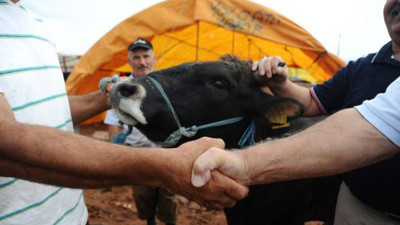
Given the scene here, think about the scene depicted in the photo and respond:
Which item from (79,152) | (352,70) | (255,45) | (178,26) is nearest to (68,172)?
(79,152)

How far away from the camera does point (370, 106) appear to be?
1.37 meters

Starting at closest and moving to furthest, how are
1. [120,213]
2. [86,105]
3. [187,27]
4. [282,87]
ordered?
[86,105], [282,87], [120,213], [187,27]

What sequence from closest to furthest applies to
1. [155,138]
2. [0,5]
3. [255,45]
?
[0,5]
[155,138]
[255,45]

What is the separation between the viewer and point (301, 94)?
9.73 ft

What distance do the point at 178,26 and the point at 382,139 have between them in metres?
6.46

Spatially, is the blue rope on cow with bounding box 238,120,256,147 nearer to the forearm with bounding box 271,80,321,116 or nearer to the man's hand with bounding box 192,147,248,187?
the forearm with bounding box 271,80,321,116

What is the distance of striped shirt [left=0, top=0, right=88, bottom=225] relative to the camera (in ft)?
5.22

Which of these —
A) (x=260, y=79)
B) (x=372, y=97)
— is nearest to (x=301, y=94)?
(x=260, y=79)

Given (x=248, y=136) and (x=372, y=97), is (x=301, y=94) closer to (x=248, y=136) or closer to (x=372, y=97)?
(x=248, y=136)

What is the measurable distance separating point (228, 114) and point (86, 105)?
147cm

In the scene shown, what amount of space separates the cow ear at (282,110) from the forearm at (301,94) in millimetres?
408

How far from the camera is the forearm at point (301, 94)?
2918mm

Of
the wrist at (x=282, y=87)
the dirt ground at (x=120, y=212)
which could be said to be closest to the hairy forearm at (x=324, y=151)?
the wrist at (x=282, y=87)

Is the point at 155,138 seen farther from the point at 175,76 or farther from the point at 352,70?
the point at 352,70
